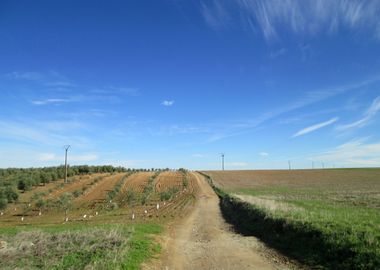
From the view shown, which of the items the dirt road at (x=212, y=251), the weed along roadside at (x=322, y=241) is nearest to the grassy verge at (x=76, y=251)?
the dirt road at (x=212, y=251)

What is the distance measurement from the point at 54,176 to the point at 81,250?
80906mm

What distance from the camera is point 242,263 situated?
1465 centimetres

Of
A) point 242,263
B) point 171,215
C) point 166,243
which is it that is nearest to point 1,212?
point 171,215

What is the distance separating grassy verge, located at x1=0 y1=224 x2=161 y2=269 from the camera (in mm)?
12633

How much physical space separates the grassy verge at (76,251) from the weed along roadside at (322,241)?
603cm

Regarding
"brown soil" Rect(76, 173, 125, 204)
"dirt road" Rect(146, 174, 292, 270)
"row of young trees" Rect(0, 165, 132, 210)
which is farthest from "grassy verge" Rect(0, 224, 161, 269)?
"brown soil" Rect(76, 173, 125, 204)

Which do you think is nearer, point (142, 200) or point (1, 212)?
point (1, 212)

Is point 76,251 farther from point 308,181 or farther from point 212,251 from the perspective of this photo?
point 308,181

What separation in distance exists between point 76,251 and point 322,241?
30.9ft

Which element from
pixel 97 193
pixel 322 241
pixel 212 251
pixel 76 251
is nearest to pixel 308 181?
pixel 97 193

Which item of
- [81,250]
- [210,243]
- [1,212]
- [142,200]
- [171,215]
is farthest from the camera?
[142,200]

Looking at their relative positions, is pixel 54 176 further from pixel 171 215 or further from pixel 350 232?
pixel 350 232

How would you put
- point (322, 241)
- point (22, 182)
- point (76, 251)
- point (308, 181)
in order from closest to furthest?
1. point (76, 251)
2. point (322, 241)
3. point (22, 182)
4. point (308, 181)

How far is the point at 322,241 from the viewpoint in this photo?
15.7 metres
